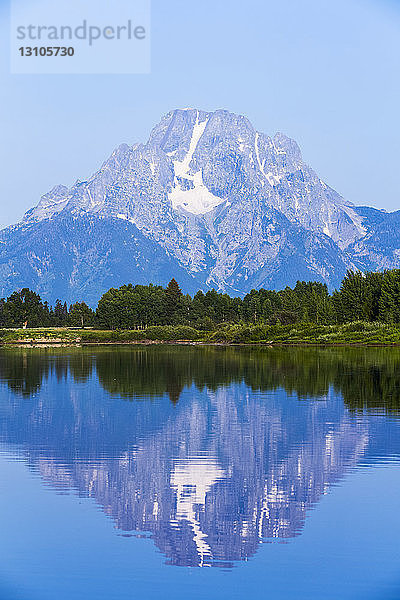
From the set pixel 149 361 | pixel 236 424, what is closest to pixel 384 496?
pixel 236 424

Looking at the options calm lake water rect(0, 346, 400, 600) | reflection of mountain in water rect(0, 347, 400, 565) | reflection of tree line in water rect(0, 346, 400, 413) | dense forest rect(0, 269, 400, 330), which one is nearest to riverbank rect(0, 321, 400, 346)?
dense forest rect(0, 269, 400, 330)

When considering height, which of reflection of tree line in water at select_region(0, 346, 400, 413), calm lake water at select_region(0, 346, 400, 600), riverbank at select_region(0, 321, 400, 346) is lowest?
calm lake water at select_region(0, 346, 400, 600)

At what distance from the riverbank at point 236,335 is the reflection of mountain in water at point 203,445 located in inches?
1336

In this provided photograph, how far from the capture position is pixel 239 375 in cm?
4094

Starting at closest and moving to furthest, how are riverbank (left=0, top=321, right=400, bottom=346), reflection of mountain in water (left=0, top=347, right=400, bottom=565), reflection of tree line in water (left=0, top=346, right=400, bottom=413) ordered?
1. reflection of mountain in water (left=0, top=347, right=400, bottom=565)
2. reflection of tree line in water (left=0, top=346, right=400, bottom=413)
3. riverbank (left=0, top=321, right=400, bottom=346)

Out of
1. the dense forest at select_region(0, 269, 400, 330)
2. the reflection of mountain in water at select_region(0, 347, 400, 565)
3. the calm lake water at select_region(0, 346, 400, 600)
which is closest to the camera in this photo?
the calm lake water at select_region(0, 346, 400, 600)

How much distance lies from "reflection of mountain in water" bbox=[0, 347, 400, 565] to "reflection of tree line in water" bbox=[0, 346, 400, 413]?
156mm

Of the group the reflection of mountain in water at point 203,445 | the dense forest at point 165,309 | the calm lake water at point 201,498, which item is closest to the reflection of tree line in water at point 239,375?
the reflection of mountain in water at point 203,445

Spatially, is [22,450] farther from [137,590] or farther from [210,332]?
[210,332]

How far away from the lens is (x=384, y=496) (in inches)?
590

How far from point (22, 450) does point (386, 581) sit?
1121cm

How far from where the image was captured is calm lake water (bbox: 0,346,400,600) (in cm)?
1130

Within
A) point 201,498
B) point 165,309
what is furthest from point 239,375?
point 165,309

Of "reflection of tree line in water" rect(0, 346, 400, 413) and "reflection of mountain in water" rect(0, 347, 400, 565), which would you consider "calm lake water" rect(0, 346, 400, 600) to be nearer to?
"reflection of mountain in water" rect(0, 347, 400, 565)
